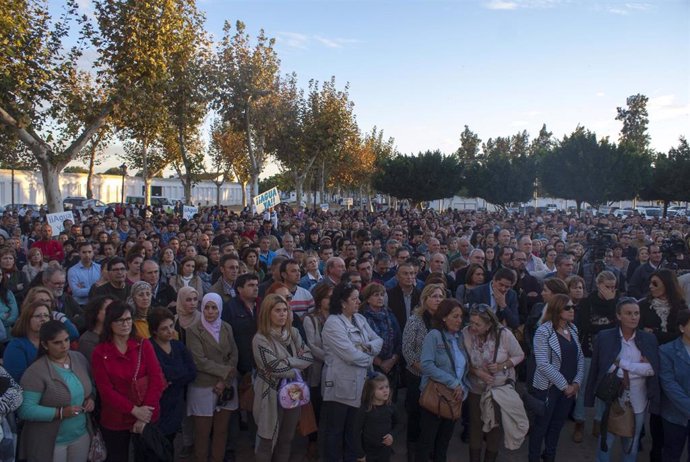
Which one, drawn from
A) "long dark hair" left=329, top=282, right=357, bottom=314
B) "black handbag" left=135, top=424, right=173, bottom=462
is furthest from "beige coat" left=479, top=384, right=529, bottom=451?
"black handbag" left=135, top=424, right=173, bottom=462

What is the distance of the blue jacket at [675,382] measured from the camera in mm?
4379

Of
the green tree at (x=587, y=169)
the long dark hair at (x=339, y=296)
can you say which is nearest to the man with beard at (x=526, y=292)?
the long dark hair at (x=339, y=296)

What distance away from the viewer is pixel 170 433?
4.54m

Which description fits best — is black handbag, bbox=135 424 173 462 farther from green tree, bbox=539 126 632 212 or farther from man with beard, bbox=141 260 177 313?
green tree, bbox=539 126 632 212

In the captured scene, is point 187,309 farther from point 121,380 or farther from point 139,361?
point 121,380

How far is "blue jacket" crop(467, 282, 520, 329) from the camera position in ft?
19.0

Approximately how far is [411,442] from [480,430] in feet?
2.13

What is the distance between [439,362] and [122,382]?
2.42m

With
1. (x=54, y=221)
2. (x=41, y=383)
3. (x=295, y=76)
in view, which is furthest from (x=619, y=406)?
(x=295, y=76)

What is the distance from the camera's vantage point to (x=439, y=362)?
4605mm

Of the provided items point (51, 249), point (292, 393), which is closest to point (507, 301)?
point (292, 393)

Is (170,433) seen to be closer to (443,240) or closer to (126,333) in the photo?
(126,333)

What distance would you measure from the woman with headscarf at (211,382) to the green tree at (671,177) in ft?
136

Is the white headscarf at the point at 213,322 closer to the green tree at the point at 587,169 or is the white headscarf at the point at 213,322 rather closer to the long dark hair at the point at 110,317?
the long dark hair at the point at 110,317
